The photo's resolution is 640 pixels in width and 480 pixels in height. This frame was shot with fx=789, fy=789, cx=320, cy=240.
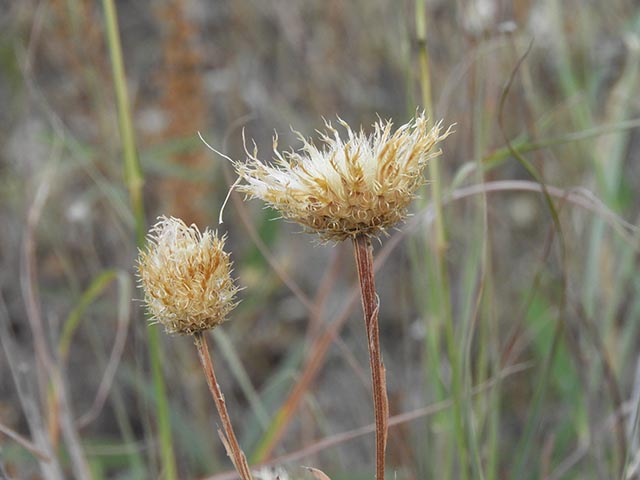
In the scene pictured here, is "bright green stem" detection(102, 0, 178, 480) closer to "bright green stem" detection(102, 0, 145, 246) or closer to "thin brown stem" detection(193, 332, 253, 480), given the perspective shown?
"bright green stem" detection(102, 0, 145, 246)

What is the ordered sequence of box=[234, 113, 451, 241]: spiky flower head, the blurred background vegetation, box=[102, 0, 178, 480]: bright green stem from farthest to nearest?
the blurred background vegetation, box=[102, 0, 178, 480]: bright green stem, box=[234, 113, 451, 241]: spiky flower head


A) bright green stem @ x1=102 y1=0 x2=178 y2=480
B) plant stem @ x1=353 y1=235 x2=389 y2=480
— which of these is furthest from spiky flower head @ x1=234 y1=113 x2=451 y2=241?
bright green stem @ x1=102 y1=0 x2=178 y2=480

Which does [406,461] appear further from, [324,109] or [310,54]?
[310,54]

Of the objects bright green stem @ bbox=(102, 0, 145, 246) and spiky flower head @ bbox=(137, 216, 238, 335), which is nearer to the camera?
spiky flower head @ bbox=(137, 216, 238, 335)

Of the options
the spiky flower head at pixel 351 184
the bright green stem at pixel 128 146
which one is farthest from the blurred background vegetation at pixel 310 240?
the spiky flower head at pixel 351 184

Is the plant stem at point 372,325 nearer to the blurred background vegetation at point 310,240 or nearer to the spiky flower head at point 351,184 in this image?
the spiky flower head at point 351,184

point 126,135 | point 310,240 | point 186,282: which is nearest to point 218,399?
point 186,282
